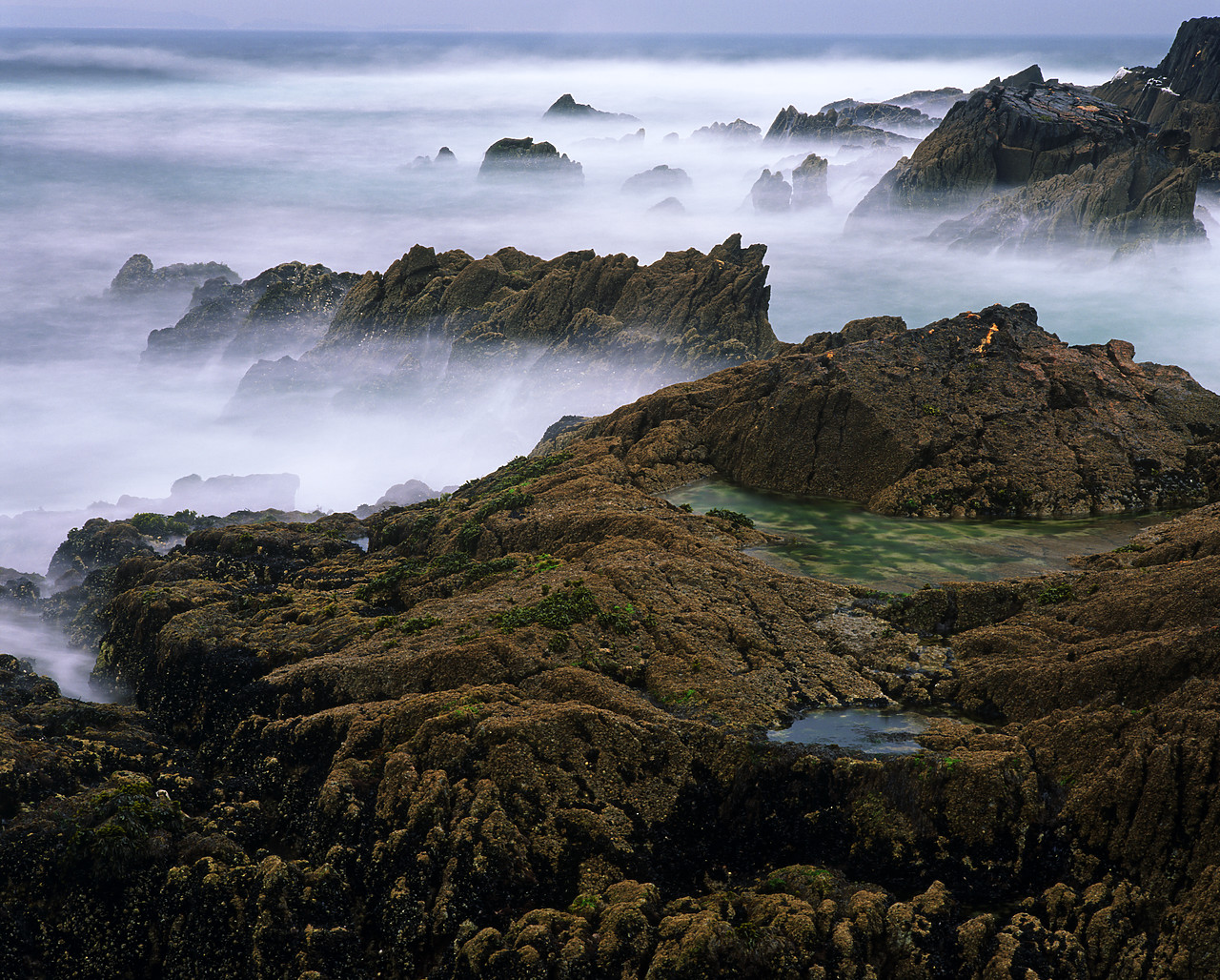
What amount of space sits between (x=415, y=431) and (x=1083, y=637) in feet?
164

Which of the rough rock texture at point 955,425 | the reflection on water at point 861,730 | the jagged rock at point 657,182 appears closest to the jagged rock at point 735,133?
the jagged rock at point 657,182

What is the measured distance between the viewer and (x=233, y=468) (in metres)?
64.0

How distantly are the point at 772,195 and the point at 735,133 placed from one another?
64.1m

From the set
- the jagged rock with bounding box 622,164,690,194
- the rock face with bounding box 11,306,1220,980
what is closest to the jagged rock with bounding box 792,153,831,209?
the jagged rock with bounding box 622,164,690,194

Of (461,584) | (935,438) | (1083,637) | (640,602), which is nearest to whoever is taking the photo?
(1083,637)

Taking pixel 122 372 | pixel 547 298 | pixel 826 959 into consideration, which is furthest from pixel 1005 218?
pixel 826 959

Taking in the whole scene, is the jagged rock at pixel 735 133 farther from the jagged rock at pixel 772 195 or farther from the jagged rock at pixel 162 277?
the jagged rock at pixel 162 277

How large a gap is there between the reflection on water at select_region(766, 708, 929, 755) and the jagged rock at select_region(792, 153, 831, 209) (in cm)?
12739

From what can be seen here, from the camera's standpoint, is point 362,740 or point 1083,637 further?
point 1083,637

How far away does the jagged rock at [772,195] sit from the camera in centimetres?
13650

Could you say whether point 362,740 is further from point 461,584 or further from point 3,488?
point 3,488

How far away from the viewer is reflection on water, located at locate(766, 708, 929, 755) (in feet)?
54.2

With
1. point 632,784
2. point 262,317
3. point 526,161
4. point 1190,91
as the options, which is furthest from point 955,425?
point 1190,91

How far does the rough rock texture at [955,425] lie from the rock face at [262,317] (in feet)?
157
